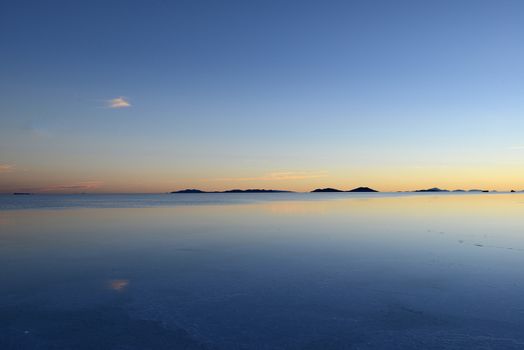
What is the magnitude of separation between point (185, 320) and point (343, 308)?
3676mm

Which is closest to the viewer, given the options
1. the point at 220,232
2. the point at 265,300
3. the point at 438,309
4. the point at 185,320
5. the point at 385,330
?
the point at 385,330

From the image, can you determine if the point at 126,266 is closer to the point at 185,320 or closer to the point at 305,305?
the point at 185,320

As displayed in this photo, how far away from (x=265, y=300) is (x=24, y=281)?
753 cm

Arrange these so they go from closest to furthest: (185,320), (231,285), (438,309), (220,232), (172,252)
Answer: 1. (185,320)
2. (438,309)
3. (231,285)
4. (172,252)
5. (220,232)

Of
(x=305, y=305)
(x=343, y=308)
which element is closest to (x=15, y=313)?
(x=305, y=305)

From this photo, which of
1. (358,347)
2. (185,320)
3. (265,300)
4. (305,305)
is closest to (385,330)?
(358,347)

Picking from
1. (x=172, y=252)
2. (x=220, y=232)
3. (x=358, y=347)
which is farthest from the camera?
(x=220, y=232)

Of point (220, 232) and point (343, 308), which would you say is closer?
point (343, 308)

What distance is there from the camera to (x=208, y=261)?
14469mm

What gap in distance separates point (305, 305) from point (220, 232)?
15033 mm

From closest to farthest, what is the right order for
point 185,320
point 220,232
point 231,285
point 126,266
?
point 185,320
point 231,285
point 126,266
point 220,232

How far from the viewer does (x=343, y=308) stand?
8938mm

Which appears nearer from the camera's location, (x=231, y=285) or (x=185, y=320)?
(x=185, y=320)

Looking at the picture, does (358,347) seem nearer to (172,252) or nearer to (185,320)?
(185,320)
